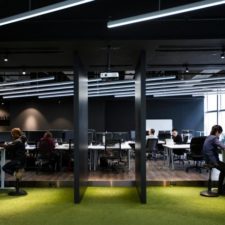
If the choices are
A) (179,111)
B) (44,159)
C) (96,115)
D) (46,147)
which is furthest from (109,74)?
(179,111)

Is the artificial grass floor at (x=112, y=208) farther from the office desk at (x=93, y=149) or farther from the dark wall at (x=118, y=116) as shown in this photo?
the dark wall at (x=118, y=116)

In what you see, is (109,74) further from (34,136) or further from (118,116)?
(118,116)

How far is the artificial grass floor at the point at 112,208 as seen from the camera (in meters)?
5.30

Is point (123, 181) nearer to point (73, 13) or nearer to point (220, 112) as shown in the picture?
point (73, 13)

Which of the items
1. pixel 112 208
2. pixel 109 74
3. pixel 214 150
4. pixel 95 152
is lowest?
pixel 112 208

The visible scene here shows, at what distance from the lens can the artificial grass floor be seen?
5297mm

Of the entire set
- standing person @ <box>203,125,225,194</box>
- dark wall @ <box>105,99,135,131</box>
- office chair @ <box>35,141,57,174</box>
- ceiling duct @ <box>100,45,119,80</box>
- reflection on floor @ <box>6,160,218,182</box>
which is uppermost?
ceiling duct @ <box>100,45,119,80</box>

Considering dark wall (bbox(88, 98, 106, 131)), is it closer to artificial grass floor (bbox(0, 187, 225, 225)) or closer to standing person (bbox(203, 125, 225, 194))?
artificial grass floor (bbox(0, 187, 225, 225))

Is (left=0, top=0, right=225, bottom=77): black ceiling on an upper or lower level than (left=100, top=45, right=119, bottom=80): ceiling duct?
upper

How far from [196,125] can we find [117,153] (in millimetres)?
10107

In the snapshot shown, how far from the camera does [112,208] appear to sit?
611cm

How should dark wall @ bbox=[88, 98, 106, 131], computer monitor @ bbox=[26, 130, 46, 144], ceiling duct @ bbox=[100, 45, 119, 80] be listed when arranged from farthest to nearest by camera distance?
dark wall @ bbox=[88, 98, 106, 131] < computer monitor @ bbox=[26, 130, 46, 144] < ceiling duct @ bbox=[100, 45, 119, 80]

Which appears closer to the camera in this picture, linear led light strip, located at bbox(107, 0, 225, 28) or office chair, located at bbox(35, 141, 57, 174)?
linear led light strip, located at bbox(107, 0, 225, 28)

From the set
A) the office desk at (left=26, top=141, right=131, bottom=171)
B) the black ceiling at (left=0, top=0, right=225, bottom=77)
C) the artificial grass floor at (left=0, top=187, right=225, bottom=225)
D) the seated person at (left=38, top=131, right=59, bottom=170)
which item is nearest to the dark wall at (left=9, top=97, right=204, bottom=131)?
the office desk at (left=26, top=141, right=131, bottom=171)
